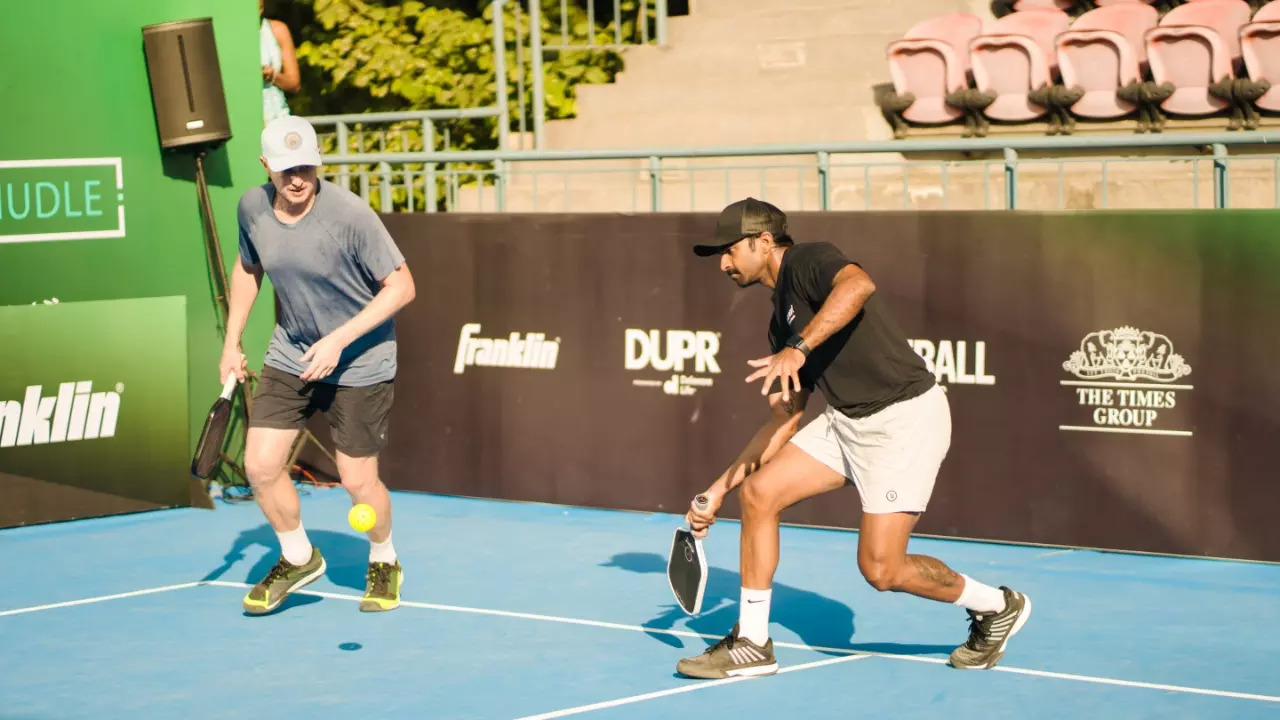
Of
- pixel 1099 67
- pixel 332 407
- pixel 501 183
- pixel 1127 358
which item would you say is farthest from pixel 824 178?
pixel 332 407

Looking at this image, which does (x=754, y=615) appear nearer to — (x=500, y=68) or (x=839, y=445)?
(x=839, y=445)

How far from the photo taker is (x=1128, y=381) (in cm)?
931

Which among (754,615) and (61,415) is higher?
(61,415)

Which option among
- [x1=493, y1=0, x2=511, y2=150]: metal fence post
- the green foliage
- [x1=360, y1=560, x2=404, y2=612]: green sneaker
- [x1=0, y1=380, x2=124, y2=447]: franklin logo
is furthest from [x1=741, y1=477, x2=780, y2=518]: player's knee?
the green foliage

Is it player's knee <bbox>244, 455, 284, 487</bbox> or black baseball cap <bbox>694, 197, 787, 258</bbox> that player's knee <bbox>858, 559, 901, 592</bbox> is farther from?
player's knee <bbox>244, 455, 284, 487</bbox>

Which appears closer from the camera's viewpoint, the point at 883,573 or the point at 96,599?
the point at 883,573

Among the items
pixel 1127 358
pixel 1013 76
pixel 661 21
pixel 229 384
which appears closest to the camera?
pixel 229 384

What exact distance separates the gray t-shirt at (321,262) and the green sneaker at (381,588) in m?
0.96

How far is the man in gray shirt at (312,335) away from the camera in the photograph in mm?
7668

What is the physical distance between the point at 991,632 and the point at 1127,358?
286 cm

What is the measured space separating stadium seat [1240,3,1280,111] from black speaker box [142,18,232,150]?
7.44 m

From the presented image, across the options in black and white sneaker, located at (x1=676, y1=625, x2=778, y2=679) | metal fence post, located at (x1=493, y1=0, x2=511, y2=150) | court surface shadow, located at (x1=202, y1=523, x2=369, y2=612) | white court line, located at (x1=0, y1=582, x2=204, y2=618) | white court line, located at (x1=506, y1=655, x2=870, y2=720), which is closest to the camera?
white court line, located at (x1=506, y1=655, x2=870, y2=720)

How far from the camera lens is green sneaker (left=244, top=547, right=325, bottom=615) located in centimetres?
808

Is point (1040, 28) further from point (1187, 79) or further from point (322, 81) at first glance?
point (322, 81)
